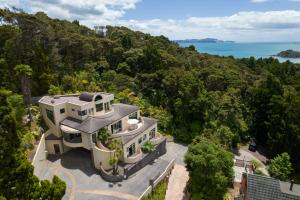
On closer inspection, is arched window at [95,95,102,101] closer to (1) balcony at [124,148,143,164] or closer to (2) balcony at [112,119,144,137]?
(2) balcony at [112,119,144,137]

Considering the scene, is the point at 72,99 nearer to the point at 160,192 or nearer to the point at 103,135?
the point at 103,135

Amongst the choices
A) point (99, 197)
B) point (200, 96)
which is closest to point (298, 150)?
point (200, 96)

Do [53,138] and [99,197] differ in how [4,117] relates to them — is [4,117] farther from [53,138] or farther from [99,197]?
[53,138]

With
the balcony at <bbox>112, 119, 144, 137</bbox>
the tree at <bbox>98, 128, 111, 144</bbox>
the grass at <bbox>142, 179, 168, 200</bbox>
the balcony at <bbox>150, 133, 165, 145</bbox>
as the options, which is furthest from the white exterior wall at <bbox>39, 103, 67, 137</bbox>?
the grass at <bbox>142, 179, 168, 200</bbox>

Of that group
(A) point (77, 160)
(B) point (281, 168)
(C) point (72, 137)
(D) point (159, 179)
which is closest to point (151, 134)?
(D) point (159, 179)

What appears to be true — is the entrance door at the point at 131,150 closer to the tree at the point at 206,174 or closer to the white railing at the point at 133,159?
the white railing at the point at 133,159

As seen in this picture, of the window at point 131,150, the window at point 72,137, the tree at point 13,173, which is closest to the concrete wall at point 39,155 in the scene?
the window at point 72,137
